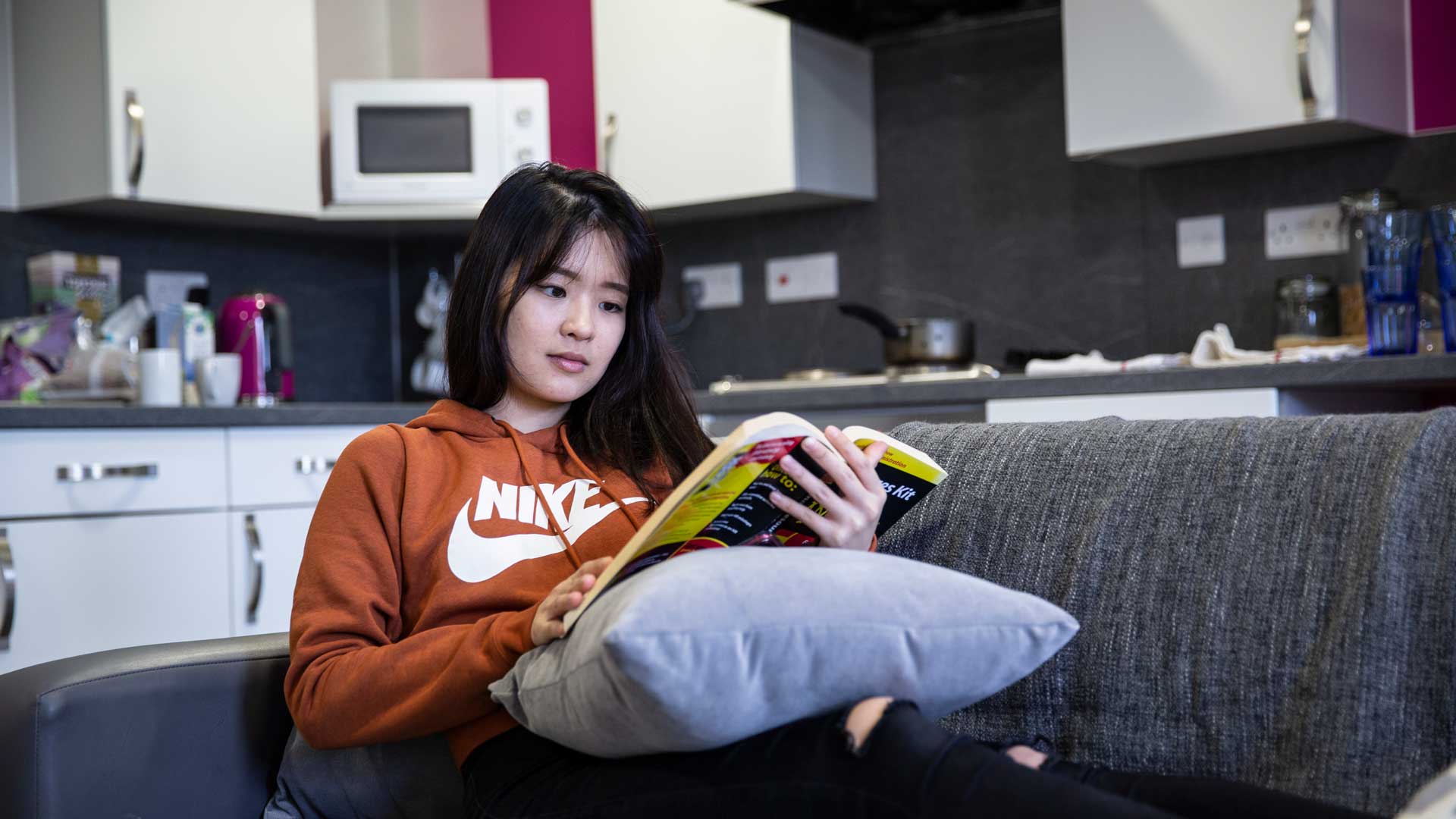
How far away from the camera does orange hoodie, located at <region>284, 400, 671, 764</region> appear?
1149mm

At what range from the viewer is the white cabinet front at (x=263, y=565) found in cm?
279

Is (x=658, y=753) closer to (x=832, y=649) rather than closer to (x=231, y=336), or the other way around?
(x=832, y=649)

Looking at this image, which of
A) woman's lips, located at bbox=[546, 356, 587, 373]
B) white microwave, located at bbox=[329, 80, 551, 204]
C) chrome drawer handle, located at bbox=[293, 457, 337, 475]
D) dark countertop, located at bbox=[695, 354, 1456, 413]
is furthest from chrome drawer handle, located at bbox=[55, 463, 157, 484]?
woman's lips, located at bbox=[546, 356, 587, 373]

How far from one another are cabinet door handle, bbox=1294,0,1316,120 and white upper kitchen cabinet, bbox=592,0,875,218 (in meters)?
1.13

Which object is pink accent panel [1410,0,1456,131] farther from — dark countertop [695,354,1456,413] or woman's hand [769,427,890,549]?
woman's hand [769,427,890,549]

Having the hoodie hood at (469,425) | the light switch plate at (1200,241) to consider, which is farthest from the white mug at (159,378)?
the light switch plate at (1200,241)

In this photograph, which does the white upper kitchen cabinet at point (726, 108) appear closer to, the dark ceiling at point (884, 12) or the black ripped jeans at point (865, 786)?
the dark ceiling at point (884, 12)

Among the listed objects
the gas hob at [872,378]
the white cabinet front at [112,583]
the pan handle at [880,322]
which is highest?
the pan handle at [880,322]

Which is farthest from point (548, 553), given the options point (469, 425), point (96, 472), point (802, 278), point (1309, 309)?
point (802, 278)

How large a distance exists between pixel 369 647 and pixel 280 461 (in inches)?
70.7

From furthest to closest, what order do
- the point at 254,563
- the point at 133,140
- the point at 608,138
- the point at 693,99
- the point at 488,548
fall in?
the point at 608,138, the point at 693,99, the point at 133,140, the point at 254,563, the point at 488,548

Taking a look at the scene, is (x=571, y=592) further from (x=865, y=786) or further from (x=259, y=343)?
(x=259, y=343)

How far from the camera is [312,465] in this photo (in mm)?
Answer: 2912

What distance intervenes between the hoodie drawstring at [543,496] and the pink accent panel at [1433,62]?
82.9 inches
